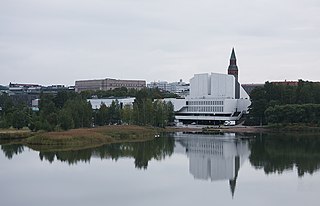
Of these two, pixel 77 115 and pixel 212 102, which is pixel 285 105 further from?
pixel 77 115

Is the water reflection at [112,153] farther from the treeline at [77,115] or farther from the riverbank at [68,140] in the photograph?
the treeline at [77,115]

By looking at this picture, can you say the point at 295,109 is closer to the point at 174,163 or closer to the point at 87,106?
the point at 87,106

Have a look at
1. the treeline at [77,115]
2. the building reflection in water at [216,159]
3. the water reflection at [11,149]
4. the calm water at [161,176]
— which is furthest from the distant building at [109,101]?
the calm water at [161,176]

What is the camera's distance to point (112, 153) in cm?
1891

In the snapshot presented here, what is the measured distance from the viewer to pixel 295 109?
108 ft

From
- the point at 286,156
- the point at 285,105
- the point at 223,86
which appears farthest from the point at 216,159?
the point at 223,86

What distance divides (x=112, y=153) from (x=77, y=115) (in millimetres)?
10449

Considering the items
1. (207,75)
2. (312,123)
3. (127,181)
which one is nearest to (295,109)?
(312,123)

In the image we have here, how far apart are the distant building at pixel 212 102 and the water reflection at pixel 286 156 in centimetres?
1631

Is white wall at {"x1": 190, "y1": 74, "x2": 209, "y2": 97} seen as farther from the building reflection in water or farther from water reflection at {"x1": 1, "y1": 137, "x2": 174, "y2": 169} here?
water reflection at {"x1": 1, "y1": 137, "x2": 174, "y2": 169}

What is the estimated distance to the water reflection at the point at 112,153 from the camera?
56.0 feet

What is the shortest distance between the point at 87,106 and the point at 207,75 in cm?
1545

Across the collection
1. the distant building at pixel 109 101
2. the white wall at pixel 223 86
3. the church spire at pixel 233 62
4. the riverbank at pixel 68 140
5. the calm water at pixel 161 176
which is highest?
the church spire at pixel 233 62

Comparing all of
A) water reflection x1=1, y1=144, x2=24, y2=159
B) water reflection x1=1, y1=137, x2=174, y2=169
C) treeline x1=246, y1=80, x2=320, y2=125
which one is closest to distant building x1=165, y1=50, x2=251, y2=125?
treeline x1=246, y1=80, x2=320, y2=125
